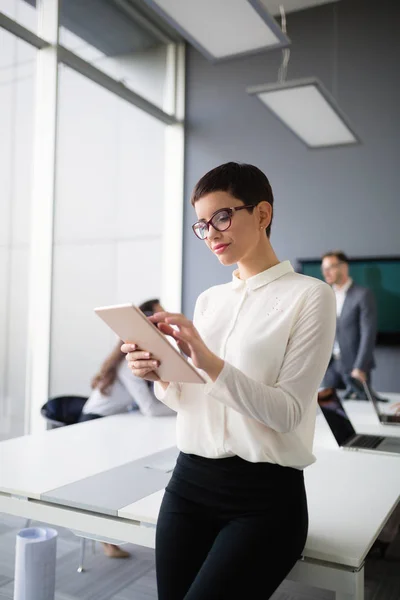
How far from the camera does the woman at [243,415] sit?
1.25 m

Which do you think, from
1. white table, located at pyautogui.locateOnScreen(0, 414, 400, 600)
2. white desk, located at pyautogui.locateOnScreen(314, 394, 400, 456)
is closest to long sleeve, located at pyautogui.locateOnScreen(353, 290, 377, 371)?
white desk, located at pyautogui.locateOnScreen(314, 394, 400, 456)

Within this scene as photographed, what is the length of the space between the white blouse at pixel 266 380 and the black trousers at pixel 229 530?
0.15ft

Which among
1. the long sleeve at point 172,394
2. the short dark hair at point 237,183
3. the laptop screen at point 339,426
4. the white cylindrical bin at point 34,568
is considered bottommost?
the white cylindrical bin at point 34,568

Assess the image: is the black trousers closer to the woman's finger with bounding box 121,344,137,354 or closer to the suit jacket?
the woman's finger with bounding box 121,344,137,354

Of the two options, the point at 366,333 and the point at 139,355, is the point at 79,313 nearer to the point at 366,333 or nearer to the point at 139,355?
the point at 366,333

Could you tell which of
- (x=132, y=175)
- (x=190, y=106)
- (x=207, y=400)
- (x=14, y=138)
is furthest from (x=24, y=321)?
(x=207, y=400)

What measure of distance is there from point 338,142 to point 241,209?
3.65m

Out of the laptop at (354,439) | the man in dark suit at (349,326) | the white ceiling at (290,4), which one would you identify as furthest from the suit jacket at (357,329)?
the white ceiling at (290,4)

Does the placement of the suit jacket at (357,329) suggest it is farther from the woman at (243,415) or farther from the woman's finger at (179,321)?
the woman's finger at (179,321)

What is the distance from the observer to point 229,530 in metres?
1.29

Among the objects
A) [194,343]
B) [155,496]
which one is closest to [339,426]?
[155,496]

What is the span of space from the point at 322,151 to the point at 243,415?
206 inches

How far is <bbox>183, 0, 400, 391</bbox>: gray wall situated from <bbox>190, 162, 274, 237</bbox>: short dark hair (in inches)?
182

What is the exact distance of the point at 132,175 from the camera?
6.39m
